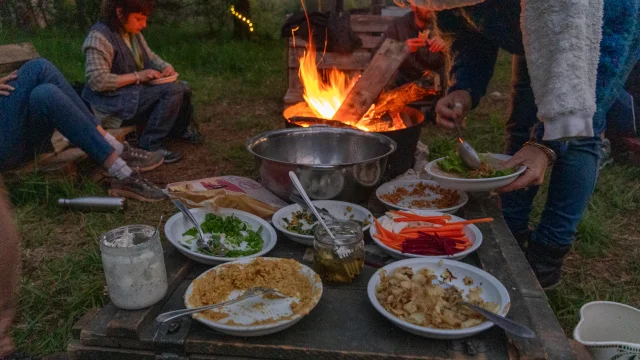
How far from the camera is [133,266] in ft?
5.38

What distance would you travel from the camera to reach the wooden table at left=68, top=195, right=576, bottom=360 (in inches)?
60.6

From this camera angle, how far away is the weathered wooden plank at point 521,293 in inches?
61.2

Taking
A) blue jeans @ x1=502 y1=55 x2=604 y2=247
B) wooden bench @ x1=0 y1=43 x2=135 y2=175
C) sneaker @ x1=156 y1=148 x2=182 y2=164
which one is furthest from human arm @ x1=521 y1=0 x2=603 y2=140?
sneaker @ x1=156 y1=148 x2=182 y2=164

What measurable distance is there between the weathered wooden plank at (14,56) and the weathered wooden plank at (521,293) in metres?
3.70

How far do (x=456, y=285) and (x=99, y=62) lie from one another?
4.16 meters

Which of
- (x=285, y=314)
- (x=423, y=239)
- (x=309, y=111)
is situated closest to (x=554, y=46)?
(x=423, y=239)

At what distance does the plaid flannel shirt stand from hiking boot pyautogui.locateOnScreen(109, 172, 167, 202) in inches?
46.9

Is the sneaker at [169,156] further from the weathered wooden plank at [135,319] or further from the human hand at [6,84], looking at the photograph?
the weathered wooden plank at [135,319]

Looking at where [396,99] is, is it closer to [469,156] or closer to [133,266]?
[469,156]

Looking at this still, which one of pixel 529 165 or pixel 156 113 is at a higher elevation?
pixel 529 165

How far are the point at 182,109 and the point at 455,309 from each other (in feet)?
14.7

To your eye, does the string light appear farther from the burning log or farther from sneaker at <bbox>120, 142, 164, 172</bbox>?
the burning log

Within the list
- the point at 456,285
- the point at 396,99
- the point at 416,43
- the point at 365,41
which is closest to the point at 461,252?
the point at 456,285

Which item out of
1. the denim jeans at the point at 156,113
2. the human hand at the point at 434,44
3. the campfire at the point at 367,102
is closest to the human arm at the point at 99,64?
the denim jeans at the point at 156,113
